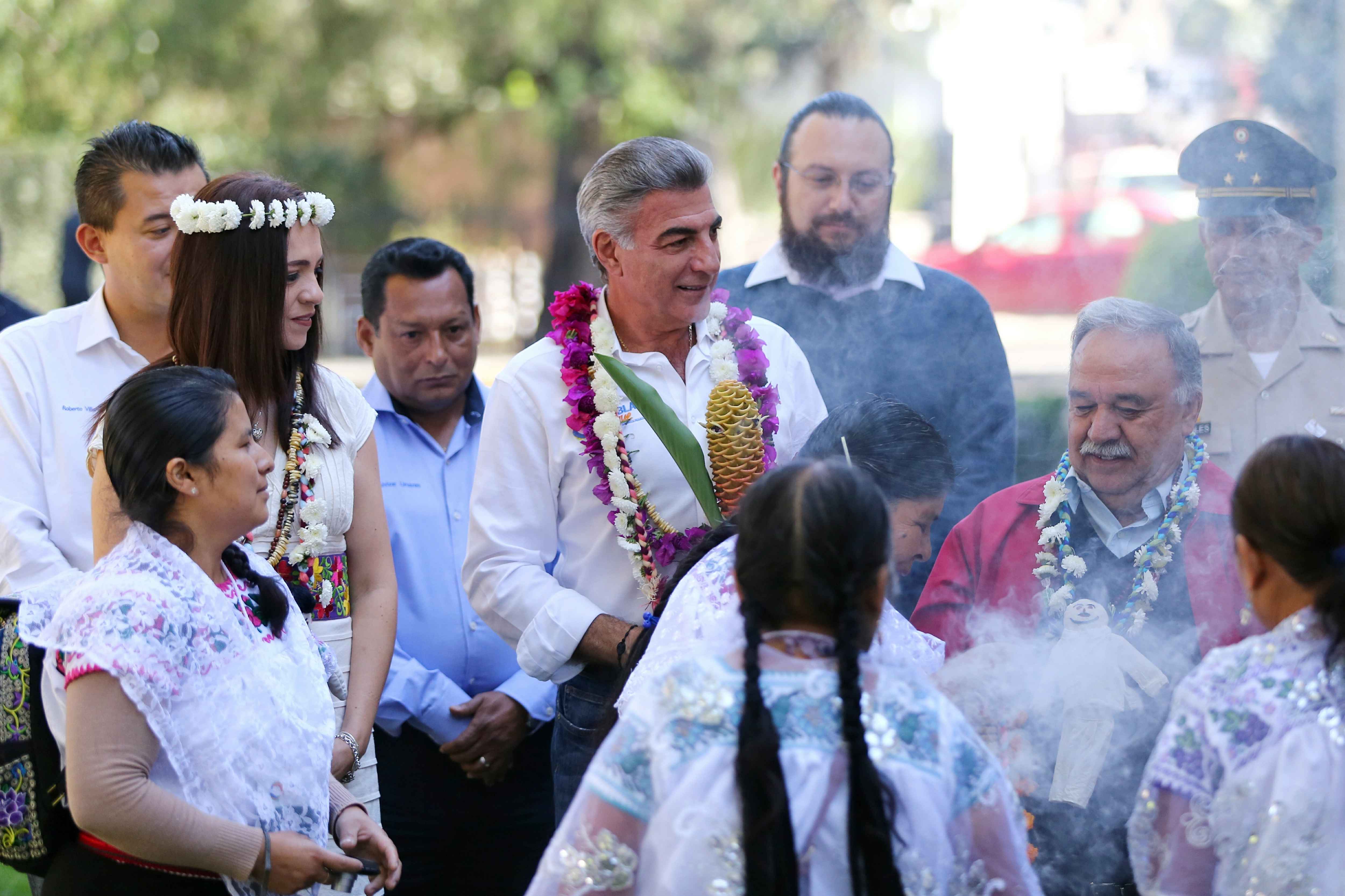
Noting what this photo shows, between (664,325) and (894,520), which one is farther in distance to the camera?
(664,325)

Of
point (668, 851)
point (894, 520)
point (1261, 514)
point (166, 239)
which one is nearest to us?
point (668, 851)

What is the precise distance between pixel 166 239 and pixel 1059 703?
2353mm

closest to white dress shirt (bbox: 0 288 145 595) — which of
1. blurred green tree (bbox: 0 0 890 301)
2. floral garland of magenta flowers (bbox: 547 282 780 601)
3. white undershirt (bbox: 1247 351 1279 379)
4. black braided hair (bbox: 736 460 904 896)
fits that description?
floral garland of magenta flowers (bbox: 547 282 780 601)

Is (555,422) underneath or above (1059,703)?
above

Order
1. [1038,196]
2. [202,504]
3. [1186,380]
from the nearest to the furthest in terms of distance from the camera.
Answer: [202,504], [1186,380], [1038,196]

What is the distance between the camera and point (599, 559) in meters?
3.05

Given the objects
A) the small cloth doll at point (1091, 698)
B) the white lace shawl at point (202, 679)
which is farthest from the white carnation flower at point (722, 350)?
the white lace shawl at point (202, 679)

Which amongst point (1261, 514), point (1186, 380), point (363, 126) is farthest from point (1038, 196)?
point (1261, 514)

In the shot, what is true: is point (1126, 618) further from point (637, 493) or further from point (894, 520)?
point (637, 493)

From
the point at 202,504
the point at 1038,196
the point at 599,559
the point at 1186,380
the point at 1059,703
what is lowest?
the point at 1059,703

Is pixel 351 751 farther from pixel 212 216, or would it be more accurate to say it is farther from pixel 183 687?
pixel 212 216

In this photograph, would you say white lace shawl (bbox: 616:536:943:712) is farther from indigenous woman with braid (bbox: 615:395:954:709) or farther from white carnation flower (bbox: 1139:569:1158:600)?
white carnation flower (bbox: 1139:569:1158:600)

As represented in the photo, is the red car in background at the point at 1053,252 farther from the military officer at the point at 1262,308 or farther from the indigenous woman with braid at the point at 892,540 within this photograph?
the indigenous woman with braid at the point at 892,540

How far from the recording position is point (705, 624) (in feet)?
7.53
